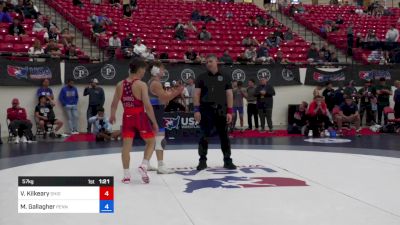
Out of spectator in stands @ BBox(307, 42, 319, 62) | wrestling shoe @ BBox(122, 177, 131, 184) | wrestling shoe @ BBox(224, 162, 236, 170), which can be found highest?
spectator in stands @ BBox(307, 42, 319, 62)

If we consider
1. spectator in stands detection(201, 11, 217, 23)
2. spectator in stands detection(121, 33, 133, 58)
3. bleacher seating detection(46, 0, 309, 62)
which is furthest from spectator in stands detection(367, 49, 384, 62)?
spectator in stands detection(121, 33, 133, 58)

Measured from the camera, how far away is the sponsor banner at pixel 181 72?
595 inches

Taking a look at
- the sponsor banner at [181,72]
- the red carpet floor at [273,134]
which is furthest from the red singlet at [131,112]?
the sponsor banner at [181,72]

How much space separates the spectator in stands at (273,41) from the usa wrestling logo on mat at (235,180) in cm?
1342

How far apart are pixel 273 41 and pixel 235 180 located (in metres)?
15.1

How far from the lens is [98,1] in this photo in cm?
2280

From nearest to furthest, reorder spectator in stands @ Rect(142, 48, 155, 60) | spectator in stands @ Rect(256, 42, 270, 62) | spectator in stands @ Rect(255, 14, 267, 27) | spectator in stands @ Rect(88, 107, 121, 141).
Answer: spectator in stands @ Rect(88, 107, 121, 141) < spectator in stands @ Rect(142, 48, 155, 60) < spectator in stands @ Rect(256, 42, 270, 62) < spectator in stands @ Rect(255, 14, 267, 27)

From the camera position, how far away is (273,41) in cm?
2097

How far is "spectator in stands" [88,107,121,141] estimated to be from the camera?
1259 centimetres

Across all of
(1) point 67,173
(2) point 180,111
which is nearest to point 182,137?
(2) point 180,111

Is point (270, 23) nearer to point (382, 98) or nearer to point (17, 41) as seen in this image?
point (382, 98)

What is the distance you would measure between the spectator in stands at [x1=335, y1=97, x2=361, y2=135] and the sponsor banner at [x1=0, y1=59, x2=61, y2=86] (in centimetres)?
794

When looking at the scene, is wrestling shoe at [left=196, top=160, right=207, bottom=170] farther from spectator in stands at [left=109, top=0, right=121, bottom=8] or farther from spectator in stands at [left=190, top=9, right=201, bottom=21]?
spectator in stands at [left=109, top=0, right=121, bottom=8]

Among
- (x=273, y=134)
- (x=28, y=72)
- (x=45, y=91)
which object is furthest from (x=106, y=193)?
(x=28, y=72)
